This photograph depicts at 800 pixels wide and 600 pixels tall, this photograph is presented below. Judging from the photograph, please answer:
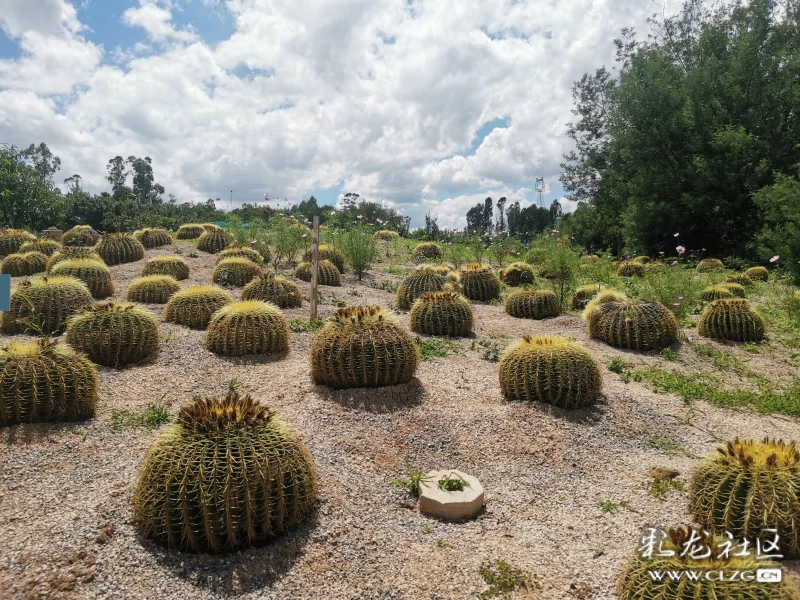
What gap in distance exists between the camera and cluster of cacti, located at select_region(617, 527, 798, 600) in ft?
8.39

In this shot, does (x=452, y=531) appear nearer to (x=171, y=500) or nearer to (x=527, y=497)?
(x=527, y=497)

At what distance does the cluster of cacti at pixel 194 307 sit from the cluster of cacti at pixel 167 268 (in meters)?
3.46

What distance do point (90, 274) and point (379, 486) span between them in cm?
848

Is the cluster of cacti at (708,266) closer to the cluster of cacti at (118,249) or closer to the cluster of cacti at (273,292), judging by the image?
the cluster of cacti at (273,292)

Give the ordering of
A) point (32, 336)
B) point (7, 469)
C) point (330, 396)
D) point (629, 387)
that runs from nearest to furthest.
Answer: point (7, 469)
point (330, 396)
point (629, 387)
point (32, 336)

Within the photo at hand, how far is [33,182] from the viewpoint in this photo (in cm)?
2653

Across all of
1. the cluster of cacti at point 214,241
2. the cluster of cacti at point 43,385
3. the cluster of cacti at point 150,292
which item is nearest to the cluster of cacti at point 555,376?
the cluster of cacti at point 43,385

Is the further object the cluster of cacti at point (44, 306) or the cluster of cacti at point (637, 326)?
the cluster of cacti at point (637, 326)

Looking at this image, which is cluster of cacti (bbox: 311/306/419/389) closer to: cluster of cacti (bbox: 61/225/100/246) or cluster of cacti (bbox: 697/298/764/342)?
cluster of cacti (bbox: 697/298/764/342)

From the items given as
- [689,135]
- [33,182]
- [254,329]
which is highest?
[689,135]

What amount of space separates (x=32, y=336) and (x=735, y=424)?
29.6ft

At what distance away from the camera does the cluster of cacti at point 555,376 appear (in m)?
5.94

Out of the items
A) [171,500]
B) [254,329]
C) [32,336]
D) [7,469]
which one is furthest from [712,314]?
[32,336]

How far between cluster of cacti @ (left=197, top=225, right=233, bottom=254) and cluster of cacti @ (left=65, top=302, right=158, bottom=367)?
10.3 metres
